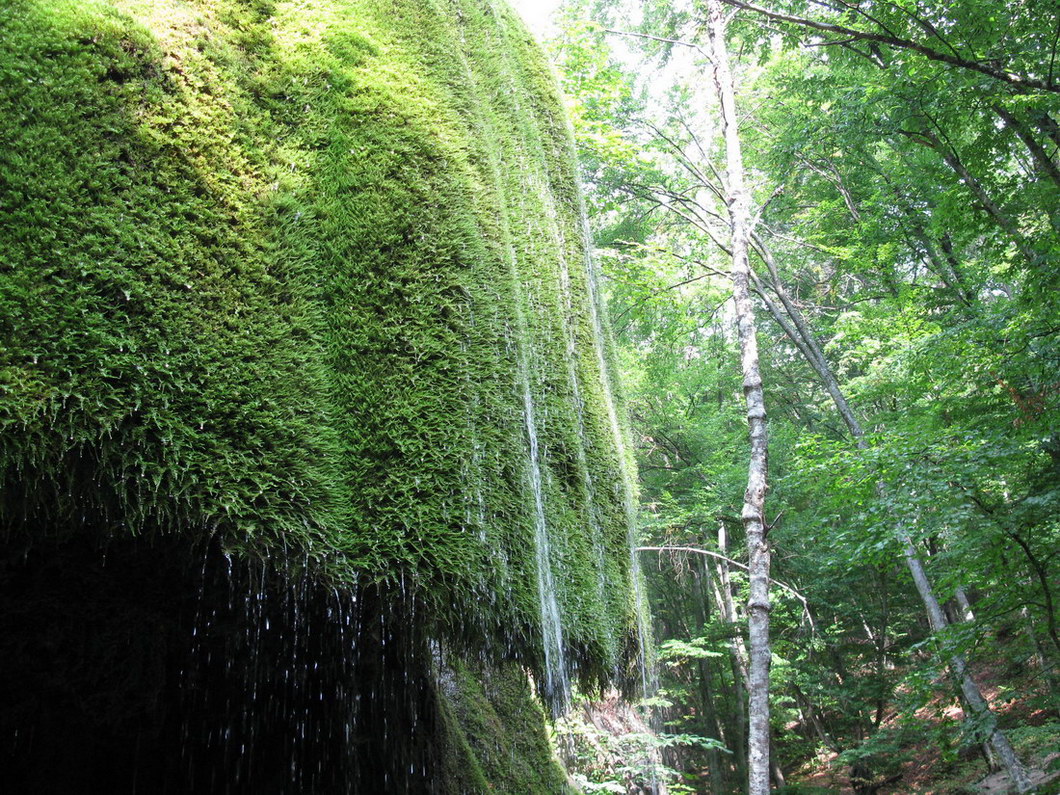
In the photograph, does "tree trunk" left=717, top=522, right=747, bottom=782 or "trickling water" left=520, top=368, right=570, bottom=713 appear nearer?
"trickling water" left=520, top=368, right=570, bottom=713

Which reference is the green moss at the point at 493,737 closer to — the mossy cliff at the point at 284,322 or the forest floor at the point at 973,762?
the mossy cliff at the point at 284,322

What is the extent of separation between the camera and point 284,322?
225 cm

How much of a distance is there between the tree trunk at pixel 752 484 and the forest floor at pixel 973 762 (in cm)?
426

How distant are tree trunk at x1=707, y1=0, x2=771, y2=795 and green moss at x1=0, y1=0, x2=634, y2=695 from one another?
4442mm

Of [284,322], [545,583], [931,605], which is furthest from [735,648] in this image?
[284,322]

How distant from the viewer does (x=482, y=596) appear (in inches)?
Answer: 92.6

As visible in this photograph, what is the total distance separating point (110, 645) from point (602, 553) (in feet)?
7.35

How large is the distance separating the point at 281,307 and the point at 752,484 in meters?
6.18

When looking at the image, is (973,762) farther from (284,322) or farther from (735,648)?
(284,322)

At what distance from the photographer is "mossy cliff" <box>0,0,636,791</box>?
6.06 feet

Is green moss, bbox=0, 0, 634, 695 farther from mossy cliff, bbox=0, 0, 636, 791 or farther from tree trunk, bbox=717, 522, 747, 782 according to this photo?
tree trunk, bbox=717, 522, 747, 782

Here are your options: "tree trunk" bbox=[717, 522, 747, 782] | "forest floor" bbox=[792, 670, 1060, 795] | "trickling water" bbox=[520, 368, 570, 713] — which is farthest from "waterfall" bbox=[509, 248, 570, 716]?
"tree trunk" bbox=[717, 522, 747, 782]

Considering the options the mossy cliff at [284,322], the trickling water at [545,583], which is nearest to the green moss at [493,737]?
the trickling water at [545,583]

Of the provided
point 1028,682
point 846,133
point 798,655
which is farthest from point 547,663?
point 798,655
